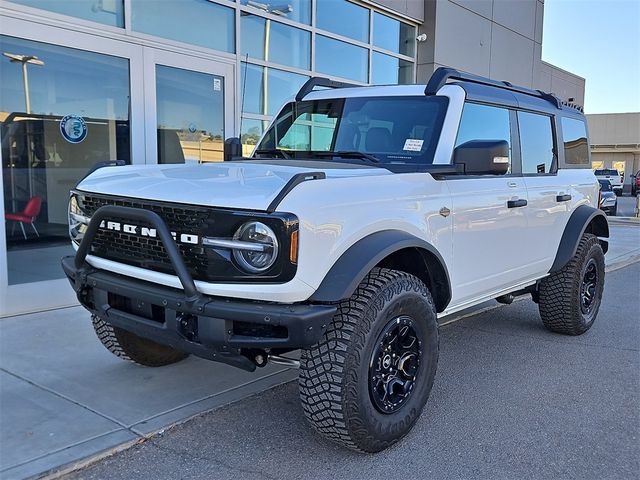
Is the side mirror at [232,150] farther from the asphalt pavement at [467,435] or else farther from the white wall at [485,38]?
the white wall at [485,38]

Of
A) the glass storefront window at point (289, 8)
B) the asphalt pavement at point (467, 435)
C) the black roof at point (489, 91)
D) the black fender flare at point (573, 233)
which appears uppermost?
the glass storefront window at point (289, 8)

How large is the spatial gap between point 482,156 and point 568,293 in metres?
2.27

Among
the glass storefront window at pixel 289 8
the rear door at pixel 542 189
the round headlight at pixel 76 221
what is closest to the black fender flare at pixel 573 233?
the rear door at pixel 542 189

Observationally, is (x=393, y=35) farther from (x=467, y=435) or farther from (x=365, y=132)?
(x=467, y=435)

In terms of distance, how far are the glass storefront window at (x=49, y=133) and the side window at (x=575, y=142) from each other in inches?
182

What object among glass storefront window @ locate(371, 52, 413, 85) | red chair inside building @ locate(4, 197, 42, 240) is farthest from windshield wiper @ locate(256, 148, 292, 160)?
glass storefront window @ locate(371, 52, 413, 85)

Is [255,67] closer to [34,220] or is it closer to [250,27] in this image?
[250,27]

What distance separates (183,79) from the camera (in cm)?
721

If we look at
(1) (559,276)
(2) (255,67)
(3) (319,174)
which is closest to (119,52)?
(2) (255,67)

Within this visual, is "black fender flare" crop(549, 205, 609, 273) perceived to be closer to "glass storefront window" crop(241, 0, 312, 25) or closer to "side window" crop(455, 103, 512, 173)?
"side window" crop(455, 103, 512, 173)

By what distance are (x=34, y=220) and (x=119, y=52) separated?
2.01 metres

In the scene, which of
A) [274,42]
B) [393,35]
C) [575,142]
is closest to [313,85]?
[575,142]

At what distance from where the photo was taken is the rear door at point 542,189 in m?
4.54

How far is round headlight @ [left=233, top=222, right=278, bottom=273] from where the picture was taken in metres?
2.56
